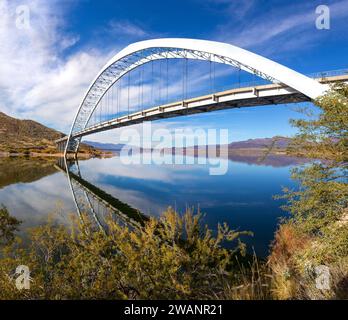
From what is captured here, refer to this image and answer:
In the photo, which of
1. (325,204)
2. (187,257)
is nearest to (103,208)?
(187,257)

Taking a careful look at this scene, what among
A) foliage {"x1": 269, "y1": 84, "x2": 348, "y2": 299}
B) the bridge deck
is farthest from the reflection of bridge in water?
the bridge deck

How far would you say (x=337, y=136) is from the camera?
5492 mm

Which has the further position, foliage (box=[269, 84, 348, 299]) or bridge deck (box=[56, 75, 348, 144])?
bridge deck (box=[56, 75, 348, 144])

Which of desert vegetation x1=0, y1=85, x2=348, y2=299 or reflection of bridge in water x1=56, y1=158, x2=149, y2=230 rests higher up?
desert vegetation x1=0, y1=85, x2=348, y2=299

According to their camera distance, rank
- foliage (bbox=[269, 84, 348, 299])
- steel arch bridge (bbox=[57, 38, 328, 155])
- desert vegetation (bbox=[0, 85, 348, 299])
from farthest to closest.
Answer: steel arch bridge (bbox=[57, 38, 328, 155]), foliage (bbox=[269, 84, 348, 299]), desert vegetation (bbox=[0, 85, 348, 299])

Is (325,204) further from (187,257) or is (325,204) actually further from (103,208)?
(103,208)

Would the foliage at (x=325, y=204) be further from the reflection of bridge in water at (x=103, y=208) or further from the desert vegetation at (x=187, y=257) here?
the reflection of bridge in water at (x=103, y=208)

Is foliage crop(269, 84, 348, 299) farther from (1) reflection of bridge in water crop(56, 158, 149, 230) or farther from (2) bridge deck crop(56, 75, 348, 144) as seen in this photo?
(1) reflection of bridge in water crop(56, 158, 149, 230)

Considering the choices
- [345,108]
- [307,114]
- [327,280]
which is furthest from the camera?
[307,114]

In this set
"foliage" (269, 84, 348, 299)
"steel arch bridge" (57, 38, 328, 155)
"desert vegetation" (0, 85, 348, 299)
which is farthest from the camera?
"steel arch bridge" (57, 38, 328, 155)

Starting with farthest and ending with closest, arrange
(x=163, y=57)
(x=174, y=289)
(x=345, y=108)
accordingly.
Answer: (x=163, y=57)
(x=345, y=108)
(x=174, y=289)
